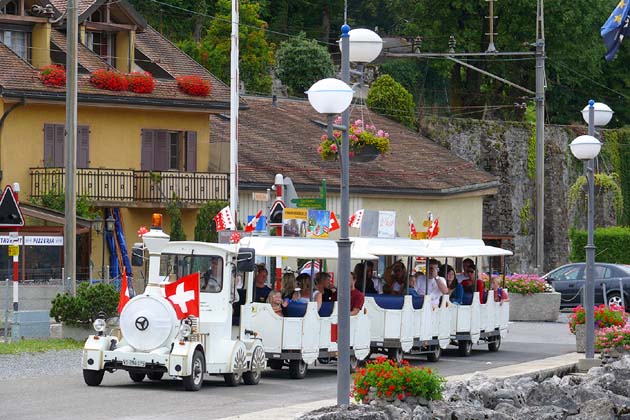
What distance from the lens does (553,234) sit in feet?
202

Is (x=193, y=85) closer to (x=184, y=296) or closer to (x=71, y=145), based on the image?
(x=71, y=145)

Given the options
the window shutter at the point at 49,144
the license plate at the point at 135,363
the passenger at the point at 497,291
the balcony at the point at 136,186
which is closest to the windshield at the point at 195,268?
the license plate at the point at 135,363

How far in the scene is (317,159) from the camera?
4928 cm

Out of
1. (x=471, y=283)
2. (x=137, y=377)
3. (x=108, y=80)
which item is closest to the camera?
(x=137, y=377)

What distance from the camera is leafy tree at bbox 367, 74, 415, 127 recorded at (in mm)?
58094

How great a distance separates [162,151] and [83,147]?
3082mm

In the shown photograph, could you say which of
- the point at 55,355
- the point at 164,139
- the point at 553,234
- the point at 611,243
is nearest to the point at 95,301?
the point at 55,355

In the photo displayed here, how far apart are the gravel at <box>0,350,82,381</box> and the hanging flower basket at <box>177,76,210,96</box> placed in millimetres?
18653

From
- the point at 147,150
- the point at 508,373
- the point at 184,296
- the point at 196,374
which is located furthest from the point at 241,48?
the point at 196,374

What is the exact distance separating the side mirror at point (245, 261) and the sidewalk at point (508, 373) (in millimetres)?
3275

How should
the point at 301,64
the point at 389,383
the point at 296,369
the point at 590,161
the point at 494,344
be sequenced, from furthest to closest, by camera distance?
the point at 301,64, the point at 494,344, the point at 590,161, the point at 296,369, the point at 389,383

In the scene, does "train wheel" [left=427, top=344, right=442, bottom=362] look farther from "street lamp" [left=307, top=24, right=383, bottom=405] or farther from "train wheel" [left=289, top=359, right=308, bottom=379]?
"street lamp" [left=307, top=24, right=383, bottom=405]

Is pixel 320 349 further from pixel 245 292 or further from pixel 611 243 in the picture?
pixel 611 243

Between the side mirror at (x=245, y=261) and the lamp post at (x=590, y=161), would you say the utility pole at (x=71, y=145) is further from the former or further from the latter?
the lamp post at (x=590, y=161)
